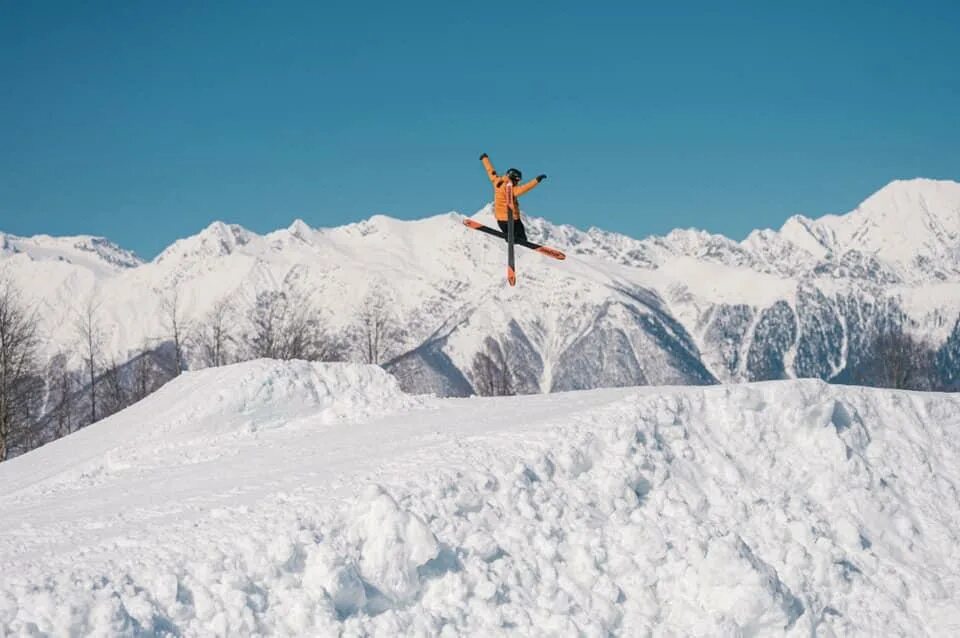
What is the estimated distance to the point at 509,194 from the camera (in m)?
22.5

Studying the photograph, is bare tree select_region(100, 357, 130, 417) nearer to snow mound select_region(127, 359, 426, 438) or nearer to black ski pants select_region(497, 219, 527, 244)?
snow mound select_region(127, 359, 426, 438)

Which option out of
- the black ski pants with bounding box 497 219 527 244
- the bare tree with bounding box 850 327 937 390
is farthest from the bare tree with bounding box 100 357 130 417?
the bare tree with bounding box 850 327 937 390

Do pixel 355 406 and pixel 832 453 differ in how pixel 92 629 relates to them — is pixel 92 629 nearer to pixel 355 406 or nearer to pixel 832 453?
pixel 355 406

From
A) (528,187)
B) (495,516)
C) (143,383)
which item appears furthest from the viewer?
(143,383)

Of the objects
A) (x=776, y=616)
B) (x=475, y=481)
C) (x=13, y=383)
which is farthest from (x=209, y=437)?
(x=13, y=383)

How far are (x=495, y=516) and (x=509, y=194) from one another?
8978 mm

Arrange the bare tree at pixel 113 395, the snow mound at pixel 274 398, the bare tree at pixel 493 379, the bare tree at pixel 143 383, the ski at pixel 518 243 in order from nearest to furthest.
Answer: the ski at pixel 518 243 < the snow mound at pixel 274 398 < the bare tree at pixel 113 395 < the bare tree at pixel 143 383 < the bare tree at pixel 493 379

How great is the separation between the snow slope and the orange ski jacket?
474 centimetres

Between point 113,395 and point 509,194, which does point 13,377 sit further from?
point 509,194

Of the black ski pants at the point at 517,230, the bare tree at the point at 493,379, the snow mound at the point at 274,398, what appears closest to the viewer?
the black ski pants at the point at 517,230

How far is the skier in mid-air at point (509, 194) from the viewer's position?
73.5 ft

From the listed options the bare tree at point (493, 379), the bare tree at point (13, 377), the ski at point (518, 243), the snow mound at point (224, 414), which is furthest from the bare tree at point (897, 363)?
the bare tree at point (13, 377)

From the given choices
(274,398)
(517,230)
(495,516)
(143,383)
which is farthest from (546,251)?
(143,383)

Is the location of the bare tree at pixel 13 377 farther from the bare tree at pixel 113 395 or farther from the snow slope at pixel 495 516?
the snow slope at pixel 495 516
